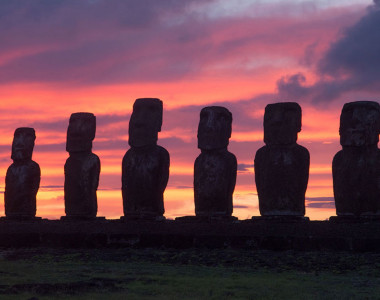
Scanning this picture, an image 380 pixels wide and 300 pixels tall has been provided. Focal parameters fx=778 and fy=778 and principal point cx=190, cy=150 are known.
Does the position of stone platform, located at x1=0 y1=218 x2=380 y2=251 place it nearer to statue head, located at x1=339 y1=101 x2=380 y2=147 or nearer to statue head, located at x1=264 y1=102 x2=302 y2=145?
statue head, located at x1=339 y1=101 x2=380 y2=147

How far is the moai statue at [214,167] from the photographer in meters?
16.2

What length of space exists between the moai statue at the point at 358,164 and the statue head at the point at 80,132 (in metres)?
5.75

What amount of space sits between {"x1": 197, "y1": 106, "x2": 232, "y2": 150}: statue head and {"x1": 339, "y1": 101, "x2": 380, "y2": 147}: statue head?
8.21 feet

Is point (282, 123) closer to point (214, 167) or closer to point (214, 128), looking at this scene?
point (214, 128)

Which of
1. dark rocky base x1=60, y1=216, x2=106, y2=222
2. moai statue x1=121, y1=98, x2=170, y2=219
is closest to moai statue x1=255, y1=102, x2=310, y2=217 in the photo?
moai statue x1=121, y1=98, x2=170, y2=219

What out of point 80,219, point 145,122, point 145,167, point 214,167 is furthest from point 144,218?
point 145,122

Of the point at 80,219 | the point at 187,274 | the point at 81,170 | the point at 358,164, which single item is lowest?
the point at 187,274

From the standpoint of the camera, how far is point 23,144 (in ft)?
62.2

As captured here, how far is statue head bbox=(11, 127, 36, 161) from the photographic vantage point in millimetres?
18906

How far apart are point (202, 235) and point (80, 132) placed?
5.30m

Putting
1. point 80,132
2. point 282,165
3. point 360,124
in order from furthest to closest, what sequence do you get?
1. point 80,132
2. point 282,165
3. point 360,124

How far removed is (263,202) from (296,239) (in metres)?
2.87

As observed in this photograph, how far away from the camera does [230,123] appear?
55.4ft

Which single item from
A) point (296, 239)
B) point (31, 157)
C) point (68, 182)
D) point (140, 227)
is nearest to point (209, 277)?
point (296, 239)
